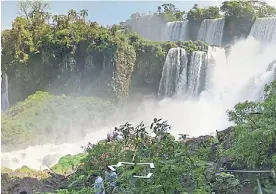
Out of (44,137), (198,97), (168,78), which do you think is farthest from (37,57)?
(198,97)

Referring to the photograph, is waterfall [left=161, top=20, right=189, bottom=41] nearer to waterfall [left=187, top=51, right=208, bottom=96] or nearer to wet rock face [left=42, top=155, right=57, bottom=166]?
waterfall [left=187, top=51, right=208, bottom=96]

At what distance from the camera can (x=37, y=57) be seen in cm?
1261

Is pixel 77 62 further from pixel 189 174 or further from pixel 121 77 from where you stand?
pixel 189 174

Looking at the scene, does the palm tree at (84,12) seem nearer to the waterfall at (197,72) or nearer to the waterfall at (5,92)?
the waterfall at (5,92)

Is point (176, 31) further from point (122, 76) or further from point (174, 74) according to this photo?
point (122, 76)

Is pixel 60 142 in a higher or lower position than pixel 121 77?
lower

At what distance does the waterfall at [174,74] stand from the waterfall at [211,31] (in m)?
1.65

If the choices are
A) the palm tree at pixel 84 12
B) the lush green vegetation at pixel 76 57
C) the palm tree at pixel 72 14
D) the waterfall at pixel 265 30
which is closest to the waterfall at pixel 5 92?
the lush green vegetation at pixel 76 57

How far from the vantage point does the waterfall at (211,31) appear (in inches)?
498

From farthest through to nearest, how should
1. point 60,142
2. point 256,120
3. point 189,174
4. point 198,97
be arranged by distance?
point 198,97 < point 60,142 < point 256,120 < point 189,174

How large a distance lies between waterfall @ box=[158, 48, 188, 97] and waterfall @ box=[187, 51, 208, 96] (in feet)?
0.63

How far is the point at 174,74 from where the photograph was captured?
1197 cm

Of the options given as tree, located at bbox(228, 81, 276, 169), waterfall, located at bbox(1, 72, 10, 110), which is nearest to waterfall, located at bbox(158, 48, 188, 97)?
waterfall, located at bbox(1, 72, 10, 110)

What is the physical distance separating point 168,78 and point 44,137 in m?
4.19
